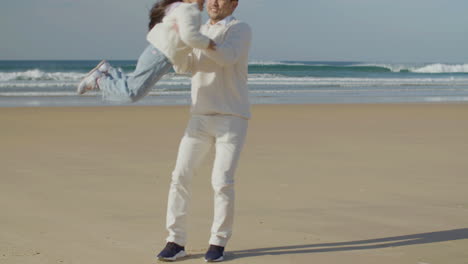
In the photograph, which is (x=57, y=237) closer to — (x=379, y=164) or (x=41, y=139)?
(x=379, y=164)

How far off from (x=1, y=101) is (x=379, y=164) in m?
12.6

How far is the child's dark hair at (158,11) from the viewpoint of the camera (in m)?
3.88

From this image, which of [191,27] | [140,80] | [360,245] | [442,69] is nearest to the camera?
[191,27]

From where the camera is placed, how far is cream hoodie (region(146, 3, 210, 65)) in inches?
139

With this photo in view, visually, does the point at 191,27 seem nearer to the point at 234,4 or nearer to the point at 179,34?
the point at 179,34

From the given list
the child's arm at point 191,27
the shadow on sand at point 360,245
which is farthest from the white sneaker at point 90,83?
the shadow on sand at point 360,245

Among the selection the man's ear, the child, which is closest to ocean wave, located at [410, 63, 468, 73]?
the man's ear

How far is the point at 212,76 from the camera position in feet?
12.8

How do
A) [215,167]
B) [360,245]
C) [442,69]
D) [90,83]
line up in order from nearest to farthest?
[90,83] < [215,167] < [360,245] < [442,69]

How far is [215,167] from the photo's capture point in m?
3.97

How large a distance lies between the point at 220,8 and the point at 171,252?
150 centimetres

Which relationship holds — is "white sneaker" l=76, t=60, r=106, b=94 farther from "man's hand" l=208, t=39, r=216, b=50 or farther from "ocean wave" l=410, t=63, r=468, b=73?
"ocean wave" l=410, t=63, r=468, b=73

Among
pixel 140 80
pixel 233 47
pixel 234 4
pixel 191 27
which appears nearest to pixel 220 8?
pixel 234 4

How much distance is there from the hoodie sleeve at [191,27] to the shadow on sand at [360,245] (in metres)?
1.40
